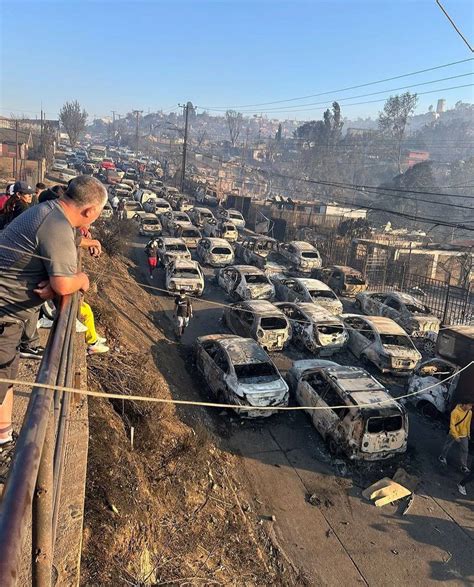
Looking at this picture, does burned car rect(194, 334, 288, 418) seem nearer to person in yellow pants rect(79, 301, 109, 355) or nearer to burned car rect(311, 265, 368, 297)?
person in yellow pants rect(79, 301, 109, 355)

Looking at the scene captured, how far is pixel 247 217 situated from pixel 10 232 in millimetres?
43979

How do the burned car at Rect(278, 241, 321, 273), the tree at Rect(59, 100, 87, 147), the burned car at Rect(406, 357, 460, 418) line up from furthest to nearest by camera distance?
the tree at Rect(59, 100, 87, 147) < the burned car at Rect(278, 241, 321, 273) < the burned car at Rect(406, 357, 460, 418)

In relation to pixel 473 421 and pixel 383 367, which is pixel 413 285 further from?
pixel 473 421

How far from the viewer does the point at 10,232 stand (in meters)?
2.82

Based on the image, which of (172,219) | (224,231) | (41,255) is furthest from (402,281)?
(41,255)

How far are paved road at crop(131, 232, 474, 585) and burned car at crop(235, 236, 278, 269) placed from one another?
14481mm

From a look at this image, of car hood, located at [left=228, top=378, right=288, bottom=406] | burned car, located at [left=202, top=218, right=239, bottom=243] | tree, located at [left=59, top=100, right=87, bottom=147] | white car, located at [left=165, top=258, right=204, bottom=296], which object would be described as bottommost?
car hood, located at [left=228, top=378, right=288, bottom=406]

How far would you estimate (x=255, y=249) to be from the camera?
27.2 meters

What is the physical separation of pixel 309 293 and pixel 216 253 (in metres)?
7.62


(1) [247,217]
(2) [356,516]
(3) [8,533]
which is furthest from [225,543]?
(1) [247,217]

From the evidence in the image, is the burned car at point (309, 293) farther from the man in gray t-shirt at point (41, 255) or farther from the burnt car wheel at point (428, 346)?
the man in gray t-shirt at point (41, 255)

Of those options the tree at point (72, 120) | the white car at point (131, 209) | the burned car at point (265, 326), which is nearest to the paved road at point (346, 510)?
the burned car at point (265, 326)

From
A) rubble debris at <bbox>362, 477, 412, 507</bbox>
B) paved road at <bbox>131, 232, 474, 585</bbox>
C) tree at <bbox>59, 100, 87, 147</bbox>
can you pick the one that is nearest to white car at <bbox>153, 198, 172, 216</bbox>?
paved road at <bbox>131, 232, 474, 585</bbox>

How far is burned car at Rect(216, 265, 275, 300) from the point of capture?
64.2 ft
